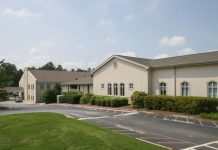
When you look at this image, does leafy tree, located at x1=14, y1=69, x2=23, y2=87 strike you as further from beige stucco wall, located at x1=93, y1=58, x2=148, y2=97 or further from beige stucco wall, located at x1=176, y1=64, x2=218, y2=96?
beige stucco wall, located at x1=176, y1=64, x2=218, y2=96

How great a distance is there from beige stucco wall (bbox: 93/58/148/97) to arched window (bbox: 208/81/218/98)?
27.8 ft

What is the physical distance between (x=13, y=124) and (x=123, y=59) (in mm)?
22757

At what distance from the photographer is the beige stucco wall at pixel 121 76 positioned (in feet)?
118

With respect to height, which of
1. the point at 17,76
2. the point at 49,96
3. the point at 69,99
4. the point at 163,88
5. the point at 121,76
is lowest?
the point at 69,99

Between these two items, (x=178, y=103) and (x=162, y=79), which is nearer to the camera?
(x=178, y=103)

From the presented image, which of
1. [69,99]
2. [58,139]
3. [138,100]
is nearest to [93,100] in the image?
[69,99]

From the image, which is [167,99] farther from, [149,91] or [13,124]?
[13,124]

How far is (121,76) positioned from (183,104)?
44.5ft

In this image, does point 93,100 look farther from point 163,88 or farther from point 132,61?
point 163,88

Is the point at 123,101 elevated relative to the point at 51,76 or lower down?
lower down

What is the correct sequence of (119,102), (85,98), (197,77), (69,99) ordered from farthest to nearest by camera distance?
(69,99) → (85,98) → (119,102) → (197,77)

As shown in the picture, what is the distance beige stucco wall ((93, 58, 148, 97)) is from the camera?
3603 cm

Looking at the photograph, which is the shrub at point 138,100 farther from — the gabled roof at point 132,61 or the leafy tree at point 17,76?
the leafy tree at point 17,76

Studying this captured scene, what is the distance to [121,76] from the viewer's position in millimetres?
39250
